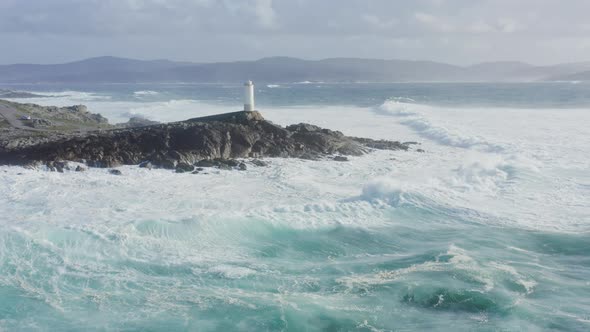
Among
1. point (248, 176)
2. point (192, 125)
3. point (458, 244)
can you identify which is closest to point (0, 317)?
point (458, 244)

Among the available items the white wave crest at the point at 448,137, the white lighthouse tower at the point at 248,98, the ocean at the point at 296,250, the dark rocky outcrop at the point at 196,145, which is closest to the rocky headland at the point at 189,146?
the dark rocky outcrop at the point at 196,145

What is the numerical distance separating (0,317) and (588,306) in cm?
827

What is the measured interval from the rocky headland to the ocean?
0.97 metres

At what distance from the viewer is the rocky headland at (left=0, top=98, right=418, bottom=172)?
16688 mm

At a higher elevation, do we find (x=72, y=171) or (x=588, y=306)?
(x=72, y=171)

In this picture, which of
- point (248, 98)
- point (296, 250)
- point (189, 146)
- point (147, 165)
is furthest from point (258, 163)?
point (296, 250)

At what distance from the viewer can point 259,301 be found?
27.4 ft

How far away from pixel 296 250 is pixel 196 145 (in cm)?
835

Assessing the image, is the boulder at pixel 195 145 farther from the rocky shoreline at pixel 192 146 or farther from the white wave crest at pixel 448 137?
the white wave crest at pixel 448 137

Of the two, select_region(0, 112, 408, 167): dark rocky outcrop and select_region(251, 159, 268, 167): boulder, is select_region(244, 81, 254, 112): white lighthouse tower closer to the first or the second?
select_region(0, 112, 408, 167): dark rocky outcrop

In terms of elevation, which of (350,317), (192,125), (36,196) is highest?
(192,125)

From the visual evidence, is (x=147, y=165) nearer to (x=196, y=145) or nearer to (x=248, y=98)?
(x=196, y=145)

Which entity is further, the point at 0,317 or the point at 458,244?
the point at 458,244

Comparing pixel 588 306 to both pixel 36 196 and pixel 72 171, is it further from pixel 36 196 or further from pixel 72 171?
pixel 72 171
